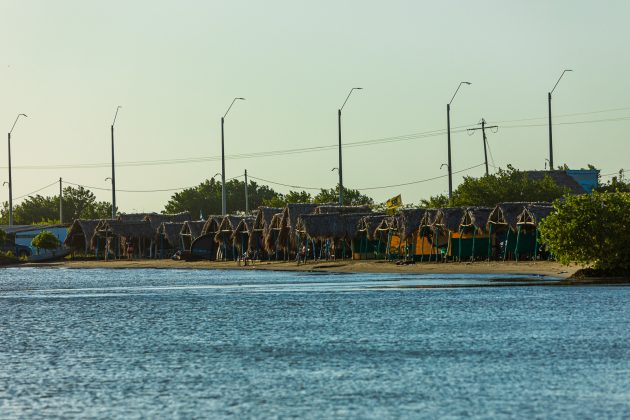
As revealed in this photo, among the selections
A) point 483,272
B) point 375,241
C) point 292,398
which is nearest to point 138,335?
point 292,398

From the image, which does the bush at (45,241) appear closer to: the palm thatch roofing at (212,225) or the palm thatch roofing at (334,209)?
the palm thatch roofing at (212,225)

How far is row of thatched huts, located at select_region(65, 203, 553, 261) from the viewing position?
6412 cm

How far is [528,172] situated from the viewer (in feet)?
322

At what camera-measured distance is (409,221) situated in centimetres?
6862

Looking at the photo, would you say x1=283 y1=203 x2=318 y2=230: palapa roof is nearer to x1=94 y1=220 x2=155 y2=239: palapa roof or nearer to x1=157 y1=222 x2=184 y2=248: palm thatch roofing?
x1=157 y1=222 x2=184 y2=248: palm thatch roofing

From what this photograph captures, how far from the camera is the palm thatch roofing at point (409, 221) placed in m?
68.4

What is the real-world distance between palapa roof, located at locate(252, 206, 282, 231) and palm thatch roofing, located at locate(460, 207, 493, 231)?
2032cm

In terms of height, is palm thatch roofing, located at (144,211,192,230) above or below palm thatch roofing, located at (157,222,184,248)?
above

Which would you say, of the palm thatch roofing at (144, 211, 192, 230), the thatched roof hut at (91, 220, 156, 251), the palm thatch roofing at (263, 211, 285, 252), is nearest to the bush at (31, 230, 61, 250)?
the thatched roof hut at (91, 220, 156, 251)

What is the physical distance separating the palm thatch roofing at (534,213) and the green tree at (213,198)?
10740 cm

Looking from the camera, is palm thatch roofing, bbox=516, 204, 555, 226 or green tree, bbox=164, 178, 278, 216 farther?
green tree, bbox=164, 178, 278, 216

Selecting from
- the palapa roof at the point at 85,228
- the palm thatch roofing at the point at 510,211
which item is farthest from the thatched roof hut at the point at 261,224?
the palm thatch roofing at the point at 510,211

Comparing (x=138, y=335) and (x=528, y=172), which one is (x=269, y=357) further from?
(x=528, y=172)

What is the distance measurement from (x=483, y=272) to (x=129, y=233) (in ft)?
168
